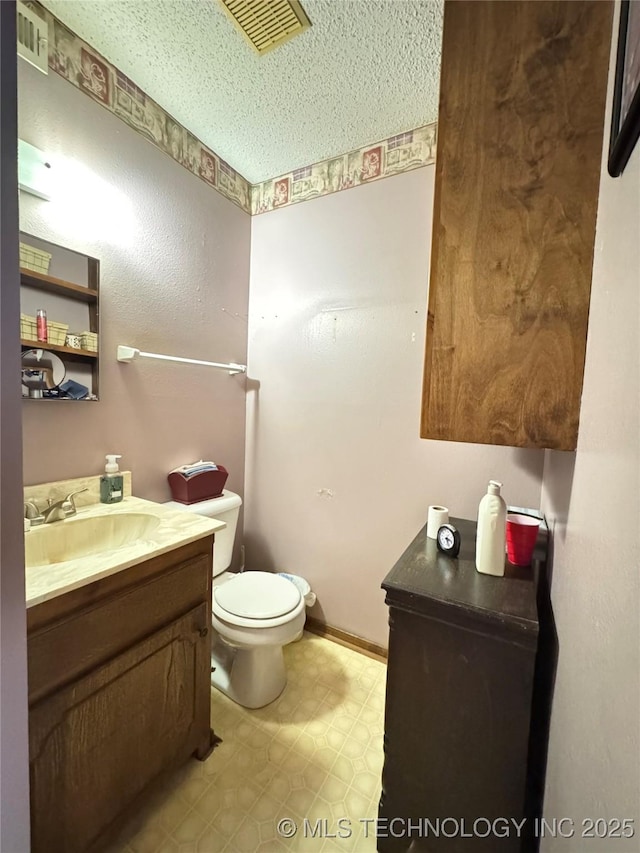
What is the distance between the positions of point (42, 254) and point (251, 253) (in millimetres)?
1108

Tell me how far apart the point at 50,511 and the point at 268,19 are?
1750 mm

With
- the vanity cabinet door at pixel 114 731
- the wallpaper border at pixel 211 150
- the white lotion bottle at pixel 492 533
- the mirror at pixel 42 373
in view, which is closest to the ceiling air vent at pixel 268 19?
the wallpaper border at pixel 211 150

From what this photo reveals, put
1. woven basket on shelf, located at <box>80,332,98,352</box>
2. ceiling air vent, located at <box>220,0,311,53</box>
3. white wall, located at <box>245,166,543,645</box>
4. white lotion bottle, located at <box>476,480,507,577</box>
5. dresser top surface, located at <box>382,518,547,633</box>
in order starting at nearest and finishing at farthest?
dresser top surface, located at <box>382,518,547,633</box>
white lotion bottle, located at <box>476,480,507,577</box>
ceiling air vent, located at <box>220,0,311,53</box>
woven basket on shelf, located at <box>80,332,98,352</box>
white wall, located at <box>245,166,543,645</box>

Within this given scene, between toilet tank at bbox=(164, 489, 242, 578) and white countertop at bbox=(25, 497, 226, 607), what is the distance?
262 mm

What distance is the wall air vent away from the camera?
1.06 metres

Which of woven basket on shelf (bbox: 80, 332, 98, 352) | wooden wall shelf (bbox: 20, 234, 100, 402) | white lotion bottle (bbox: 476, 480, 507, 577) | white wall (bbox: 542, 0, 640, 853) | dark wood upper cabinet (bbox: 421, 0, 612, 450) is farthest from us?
woven basket on shelf (bbox: 80, 332, 98, 352)

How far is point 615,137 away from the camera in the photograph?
50 cm

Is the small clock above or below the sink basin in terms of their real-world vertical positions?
above

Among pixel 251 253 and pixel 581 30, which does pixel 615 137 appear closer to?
pixel 581 30

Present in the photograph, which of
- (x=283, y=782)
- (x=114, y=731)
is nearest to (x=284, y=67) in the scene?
(x=114, y=731)

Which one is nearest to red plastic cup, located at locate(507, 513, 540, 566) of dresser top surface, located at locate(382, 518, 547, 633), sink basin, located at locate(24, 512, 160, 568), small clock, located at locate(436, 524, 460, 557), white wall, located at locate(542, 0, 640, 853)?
dresser top surface, located at locate(382, 518, 547, 633)

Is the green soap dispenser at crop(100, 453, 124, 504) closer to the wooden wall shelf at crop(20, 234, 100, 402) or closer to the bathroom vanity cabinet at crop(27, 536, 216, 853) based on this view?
the wooden wall shelf at crop(20, 234, 100, 402)

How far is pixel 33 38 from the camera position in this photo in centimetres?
109

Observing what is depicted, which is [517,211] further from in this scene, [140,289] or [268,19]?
[140,289]
